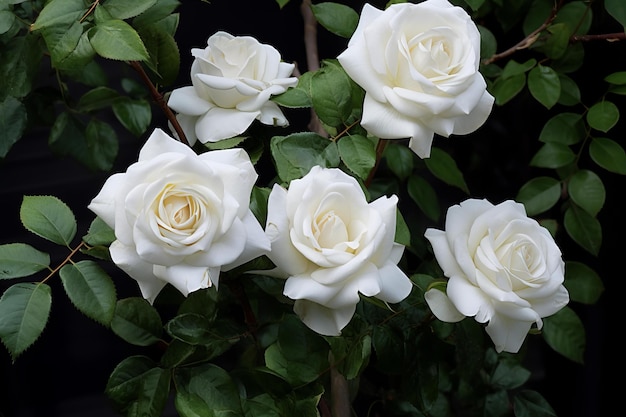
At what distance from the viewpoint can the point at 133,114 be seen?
3.00ft

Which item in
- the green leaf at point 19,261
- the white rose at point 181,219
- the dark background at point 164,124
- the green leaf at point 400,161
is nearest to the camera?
the white rose at point 181,219

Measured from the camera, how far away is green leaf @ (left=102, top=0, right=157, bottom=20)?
66 cm

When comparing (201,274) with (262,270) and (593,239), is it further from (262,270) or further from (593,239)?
(593,239)

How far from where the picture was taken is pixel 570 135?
3.27ft

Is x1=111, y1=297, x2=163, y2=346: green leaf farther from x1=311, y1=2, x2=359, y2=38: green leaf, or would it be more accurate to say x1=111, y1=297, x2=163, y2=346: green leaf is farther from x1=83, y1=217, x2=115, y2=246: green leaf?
x1=311, y1=2, x2=359, y2=38: green leaf

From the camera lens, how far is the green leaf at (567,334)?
3.26 ft

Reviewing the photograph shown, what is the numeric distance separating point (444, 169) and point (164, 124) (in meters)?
0.42

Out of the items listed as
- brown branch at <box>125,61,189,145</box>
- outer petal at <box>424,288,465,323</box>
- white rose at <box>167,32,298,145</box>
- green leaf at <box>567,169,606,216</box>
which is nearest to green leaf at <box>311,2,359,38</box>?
white rose at <box>167,32,298,145</box>

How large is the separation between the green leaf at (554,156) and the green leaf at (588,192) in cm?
3

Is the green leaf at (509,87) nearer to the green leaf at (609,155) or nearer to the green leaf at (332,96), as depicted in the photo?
the green leaf at (609,155)

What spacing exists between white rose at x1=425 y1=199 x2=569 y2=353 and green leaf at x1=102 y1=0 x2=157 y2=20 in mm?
323

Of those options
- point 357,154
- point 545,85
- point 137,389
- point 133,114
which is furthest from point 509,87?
point 137,389

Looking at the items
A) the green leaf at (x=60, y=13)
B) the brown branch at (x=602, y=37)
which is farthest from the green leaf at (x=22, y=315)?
the brown branch at (x=602, y=37)

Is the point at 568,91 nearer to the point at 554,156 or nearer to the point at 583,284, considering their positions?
the point at 554,156
